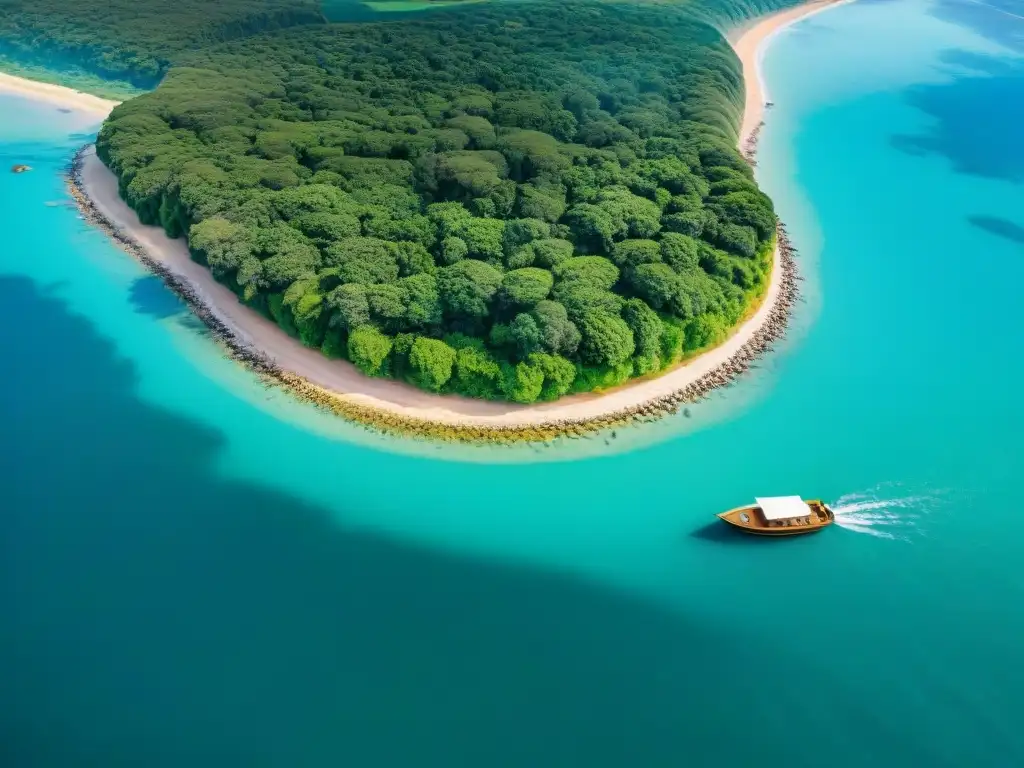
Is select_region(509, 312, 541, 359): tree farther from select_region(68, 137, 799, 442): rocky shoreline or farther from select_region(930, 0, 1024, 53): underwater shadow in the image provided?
select_region(930, 0, 1024, 53): underwater shadow

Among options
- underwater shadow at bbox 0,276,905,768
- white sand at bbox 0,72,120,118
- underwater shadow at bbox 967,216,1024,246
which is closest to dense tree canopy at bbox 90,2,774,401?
underwater shadow at bbox 0,276,905,768

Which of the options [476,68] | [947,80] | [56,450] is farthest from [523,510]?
[947,80]

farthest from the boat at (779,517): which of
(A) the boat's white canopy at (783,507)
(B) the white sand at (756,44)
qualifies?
(B) the white sand at (756,44)

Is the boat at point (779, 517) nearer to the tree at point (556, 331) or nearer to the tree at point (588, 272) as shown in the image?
the tree at point (556, 331)

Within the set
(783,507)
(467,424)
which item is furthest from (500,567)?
(783,507)

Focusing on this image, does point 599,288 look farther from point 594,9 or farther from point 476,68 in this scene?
point 594,9

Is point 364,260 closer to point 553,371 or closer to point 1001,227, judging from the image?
point 553,371
